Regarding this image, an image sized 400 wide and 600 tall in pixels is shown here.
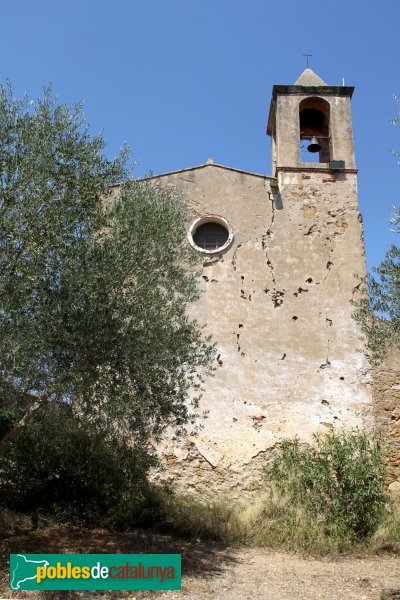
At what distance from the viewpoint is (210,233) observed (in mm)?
11742

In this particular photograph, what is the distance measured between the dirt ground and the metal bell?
8434 mm

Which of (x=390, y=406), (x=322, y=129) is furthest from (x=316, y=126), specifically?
(x=390, y=406)

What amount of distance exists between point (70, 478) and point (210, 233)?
18.2ft

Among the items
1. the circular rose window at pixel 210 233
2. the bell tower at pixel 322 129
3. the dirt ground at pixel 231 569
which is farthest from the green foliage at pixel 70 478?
the bell tower at pixel 322 129

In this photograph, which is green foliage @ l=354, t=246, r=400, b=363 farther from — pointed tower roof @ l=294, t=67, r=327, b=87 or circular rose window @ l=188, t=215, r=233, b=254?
pointed tower roof @ l=294, t=67, r=327, b=87

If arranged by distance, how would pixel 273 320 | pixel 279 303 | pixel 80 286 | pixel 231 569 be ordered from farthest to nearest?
pixel 279 303 < pixel 273 320 < pixel 231 569 < pixel 80 286

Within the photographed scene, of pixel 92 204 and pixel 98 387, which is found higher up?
pixel 92 204

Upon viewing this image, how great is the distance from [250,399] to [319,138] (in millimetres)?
6324

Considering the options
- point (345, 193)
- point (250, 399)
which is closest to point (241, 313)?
point (250, 399)

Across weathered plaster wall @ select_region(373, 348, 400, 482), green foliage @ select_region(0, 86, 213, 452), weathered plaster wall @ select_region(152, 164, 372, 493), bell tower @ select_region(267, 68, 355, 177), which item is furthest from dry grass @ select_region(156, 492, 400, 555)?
bell tower @ select_region(267, 68, 355, 177)

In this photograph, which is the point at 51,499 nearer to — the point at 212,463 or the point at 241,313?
the point at 212,463

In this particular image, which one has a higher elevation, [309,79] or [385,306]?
[309,79]

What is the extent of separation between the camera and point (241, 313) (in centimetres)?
1100

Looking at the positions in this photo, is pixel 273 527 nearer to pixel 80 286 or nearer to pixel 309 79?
pixel 80 286
